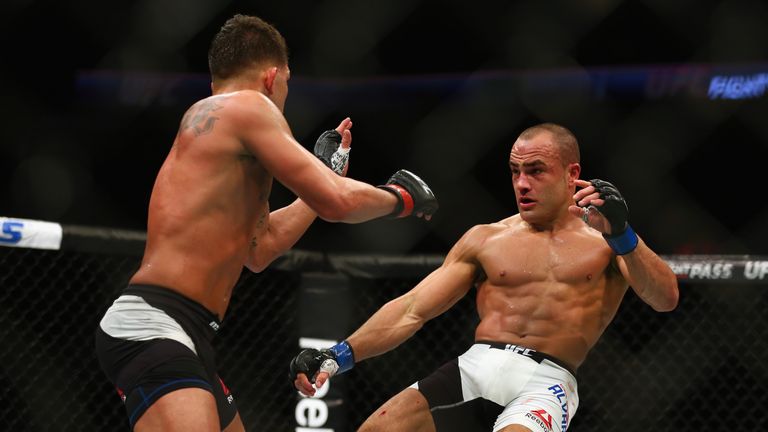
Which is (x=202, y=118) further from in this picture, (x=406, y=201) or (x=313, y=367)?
(x=313, y=367)

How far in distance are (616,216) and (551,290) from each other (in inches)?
13.6

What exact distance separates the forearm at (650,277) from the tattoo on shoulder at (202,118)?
103 centimetres

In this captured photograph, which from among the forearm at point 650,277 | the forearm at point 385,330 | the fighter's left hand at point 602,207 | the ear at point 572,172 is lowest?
the forearm at point 385,330

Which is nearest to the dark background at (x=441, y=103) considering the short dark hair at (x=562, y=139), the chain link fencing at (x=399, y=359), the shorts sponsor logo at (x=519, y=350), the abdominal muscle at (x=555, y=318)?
the chain link fencing at (x=399, y=359)

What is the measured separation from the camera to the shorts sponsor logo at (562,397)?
92.5 inches

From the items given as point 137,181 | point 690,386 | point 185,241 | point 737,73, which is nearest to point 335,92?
point 137,181

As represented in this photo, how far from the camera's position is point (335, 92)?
163 inches

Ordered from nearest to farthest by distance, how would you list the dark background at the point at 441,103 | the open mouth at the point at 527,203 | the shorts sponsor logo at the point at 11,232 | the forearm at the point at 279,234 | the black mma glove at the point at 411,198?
1. the black mma glove at the point at 411,198
2. the forearm at the point at 279,234
3. the open mouth at the point at 527,203
4. the shorts sponsor logo at the point at 11,232
5. the dark background at the point at 441,103

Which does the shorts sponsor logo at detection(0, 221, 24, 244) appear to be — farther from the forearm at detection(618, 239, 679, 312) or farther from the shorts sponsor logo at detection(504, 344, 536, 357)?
the forearm at detection(618, 239, 679, 312)

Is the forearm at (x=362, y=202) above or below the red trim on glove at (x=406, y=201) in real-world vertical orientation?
above

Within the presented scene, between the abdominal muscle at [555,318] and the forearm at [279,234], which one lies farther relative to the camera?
the abdominal muscle at [555,318]

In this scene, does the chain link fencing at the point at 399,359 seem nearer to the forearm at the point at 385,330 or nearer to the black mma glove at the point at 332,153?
the forearm at the point at 385,330

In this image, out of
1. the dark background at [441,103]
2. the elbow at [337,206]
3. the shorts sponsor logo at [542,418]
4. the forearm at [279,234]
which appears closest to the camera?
the elbow at [337,206]

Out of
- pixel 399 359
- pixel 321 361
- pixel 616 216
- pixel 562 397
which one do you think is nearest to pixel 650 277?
pixel 616 216
